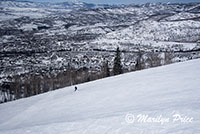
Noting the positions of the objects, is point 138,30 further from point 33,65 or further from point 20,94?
point 20,94

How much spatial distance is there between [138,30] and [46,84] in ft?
501

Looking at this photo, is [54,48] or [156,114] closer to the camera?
[156,114]

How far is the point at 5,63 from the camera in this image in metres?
98.9

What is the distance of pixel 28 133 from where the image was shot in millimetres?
10266

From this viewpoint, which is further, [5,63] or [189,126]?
[5,63]

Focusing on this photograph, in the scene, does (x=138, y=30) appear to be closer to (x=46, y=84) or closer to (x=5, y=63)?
(x=5, y=63)

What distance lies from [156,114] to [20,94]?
4579 centimetres

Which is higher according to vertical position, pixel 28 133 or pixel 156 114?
pixel 156 114

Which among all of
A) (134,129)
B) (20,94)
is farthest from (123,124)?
(20,94)

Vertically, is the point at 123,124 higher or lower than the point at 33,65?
higher

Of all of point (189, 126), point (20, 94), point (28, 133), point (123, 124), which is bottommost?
point (20, 94)

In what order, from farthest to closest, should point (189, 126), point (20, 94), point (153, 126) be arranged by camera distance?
point (20, 94)
point (153, 126)
point (189, 126)

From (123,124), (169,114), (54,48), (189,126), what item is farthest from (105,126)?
(54,48)

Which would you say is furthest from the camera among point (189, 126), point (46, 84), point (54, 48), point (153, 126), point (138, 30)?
point (138, 30)
